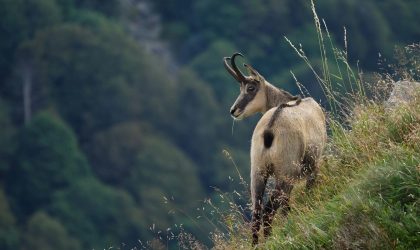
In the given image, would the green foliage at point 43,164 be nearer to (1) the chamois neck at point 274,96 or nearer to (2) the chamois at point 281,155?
(1) the chamois neck at point 274,96

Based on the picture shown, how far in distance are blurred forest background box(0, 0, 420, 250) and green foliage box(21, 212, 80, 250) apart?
0.25 ft

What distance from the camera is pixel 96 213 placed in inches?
2827

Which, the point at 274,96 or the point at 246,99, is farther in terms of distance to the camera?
the point at 246,99

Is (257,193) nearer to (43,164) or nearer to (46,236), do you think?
(46,236)

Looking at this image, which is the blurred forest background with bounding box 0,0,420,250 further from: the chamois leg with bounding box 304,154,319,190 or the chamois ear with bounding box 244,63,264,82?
the chamois leg with bounding box 304,154,319,190

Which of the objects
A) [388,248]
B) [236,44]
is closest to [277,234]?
[388,248]

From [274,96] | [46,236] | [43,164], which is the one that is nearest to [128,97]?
[43,164]

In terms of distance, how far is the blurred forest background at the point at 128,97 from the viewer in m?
71.7

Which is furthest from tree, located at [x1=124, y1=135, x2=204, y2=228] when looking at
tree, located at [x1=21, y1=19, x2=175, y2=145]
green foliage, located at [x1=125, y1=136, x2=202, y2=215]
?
tree, located at [x1=21, y1=19, x2=175, y2=145]

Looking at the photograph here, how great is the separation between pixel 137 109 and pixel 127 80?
2.94 meters

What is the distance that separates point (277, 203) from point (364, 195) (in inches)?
70.5

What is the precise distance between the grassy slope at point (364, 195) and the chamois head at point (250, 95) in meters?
2.35

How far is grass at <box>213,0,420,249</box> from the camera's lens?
8633mm

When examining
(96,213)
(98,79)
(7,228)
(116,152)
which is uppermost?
(98,79)
